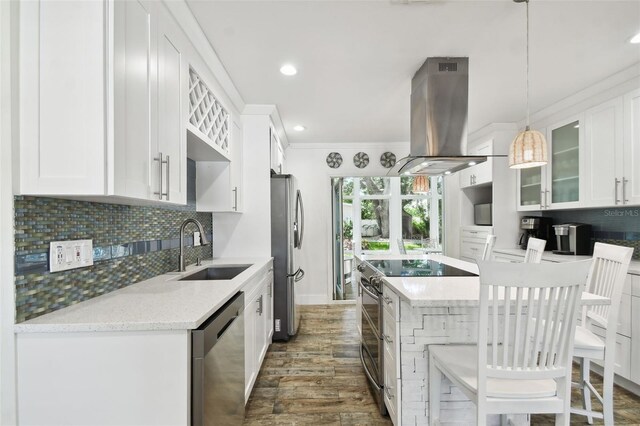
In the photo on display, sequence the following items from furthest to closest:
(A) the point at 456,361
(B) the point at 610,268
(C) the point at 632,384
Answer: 1. (C) the point at 632,384
2. (B) the point at 610,268
3. (A) the point at 456,361

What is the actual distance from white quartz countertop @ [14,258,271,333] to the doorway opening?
3.47 meters

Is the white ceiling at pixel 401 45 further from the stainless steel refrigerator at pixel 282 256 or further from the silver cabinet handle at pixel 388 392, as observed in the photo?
the silver cabinet handle at pixel 388 392

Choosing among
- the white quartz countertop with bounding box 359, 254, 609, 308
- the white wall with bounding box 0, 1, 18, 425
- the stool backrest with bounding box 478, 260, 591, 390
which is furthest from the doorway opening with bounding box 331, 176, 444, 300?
the white wall with bounding box 0, 1, 18, 425

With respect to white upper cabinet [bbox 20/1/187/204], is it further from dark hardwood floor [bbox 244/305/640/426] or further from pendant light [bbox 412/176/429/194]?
pendant light [bbox 412/176/429/194]

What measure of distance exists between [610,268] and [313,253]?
3.44 metres

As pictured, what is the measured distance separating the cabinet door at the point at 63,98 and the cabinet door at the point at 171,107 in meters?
0.32

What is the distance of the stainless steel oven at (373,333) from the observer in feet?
6.43

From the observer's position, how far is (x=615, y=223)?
2.93 meters

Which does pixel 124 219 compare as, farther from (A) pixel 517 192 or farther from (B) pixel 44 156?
(A) pixel 517 192

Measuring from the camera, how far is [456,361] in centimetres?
142

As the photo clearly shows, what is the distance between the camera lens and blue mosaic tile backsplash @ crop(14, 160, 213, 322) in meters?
1.11

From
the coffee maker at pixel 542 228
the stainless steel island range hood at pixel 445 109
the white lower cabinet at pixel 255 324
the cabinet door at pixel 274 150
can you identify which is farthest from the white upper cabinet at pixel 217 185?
the coffee maker at pixel 542 228

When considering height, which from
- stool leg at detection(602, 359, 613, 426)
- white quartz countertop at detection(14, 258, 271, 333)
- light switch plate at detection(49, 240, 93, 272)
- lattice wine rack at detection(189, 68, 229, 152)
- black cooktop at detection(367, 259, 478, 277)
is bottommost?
stool leg at detection(602, 359, 613, 426)

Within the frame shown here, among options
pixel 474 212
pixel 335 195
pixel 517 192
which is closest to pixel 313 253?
pixel 335 195
